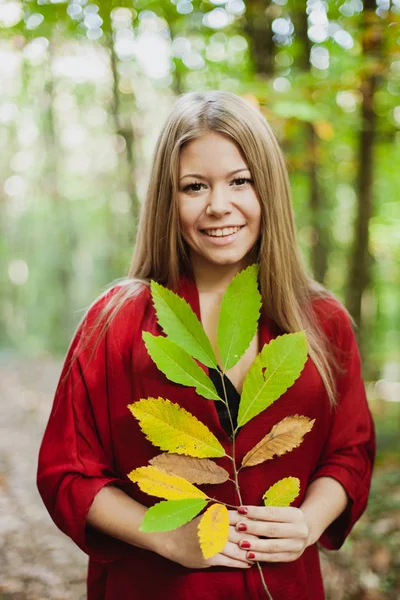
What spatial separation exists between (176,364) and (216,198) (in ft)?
1.48

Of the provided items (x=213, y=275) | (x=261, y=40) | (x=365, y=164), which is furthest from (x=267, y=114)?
(x=213, y=275)

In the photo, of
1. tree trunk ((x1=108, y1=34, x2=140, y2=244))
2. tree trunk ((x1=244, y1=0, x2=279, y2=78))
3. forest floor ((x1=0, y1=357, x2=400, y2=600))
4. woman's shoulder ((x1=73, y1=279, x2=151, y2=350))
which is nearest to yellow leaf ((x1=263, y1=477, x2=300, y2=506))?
woman's shoulder ((x1=73, y1=279, x2=151, y2=350))

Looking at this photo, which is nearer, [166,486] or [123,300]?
[166,486]

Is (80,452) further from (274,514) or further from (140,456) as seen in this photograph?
(274,514)

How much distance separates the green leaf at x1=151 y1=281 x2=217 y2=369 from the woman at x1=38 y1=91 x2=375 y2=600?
0.25m

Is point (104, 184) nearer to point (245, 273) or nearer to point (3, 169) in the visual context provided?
point (3, 169)

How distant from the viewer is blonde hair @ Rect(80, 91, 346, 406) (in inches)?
54.8

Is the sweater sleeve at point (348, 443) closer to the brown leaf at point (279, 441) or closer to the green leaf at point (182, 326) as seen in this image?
the brown leaf at point (279, 441)

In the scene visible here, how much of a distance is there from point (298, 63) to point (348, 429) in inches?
142

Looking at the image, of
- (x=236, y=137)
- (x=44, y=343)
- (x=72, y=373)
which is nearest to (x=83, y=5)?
(x=236, y=137)

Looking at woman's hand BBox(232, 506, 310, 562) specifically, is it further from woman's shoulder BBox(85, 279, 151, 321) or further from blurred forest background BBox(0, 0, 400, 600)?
blurred forest background BBox(0, 0, 400, 600)

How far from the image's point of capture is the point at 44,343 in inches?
829

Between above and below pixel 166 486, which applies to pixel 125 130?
above

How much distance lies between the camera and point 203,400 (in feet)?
4.37
